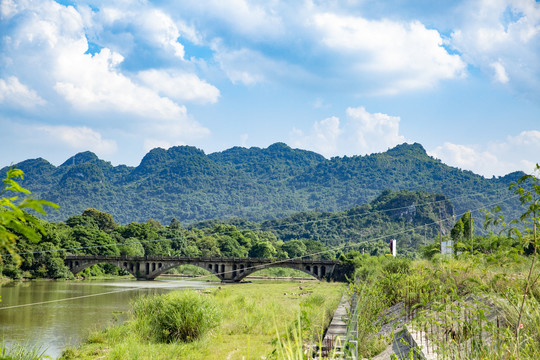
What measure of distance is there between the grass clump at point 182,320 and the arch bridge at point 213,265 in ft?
158

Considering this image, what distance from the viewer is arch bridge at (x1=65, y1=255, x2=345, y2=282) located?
2566 inches

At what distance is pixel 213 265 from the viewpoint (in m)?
69.1

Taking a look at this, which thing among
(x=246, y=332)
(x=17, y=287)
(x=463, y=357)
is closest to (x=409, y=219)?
(x=17, y=287)

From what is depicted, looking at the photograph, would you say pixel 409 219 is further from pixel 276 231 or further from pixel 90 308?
pixel 90 308

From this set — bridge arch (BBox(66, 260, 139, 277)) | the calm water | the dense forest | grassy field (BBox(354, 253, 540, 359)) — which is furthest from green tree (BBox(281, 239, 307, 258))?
grassy field (BBox(354, 253, 540, 359))

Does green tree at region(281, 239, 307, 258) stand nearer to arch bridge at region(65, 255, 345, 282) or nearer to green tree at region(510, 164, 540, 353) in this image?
arch bridge at region(65, 255, 345, 282)

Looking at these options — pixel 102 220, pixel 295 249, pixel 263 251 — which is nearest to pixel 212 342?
pixel 263 251

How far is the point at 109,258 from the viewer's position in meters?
68.3

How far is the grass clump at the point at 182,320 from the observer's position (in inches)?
594

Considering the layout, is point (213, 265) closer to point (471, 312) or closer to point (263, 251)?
point (263, 251)

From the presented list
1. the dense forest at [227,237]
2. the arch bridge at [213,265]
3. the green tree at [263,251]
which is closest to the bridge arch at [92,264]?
the arch bridge at [213,265]

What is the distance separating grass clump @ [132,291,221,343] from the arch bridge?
48.3 m

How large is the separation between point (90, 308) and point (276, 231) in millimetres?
141218

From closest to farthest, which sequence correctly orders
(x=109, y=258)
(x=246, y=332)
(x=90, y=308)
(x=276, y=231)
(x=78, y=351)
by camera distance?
(x=78, y=351) < (x=246, y=332) < (x=90, y=308) < (x=109, y=258) < (x=276, y=231)
